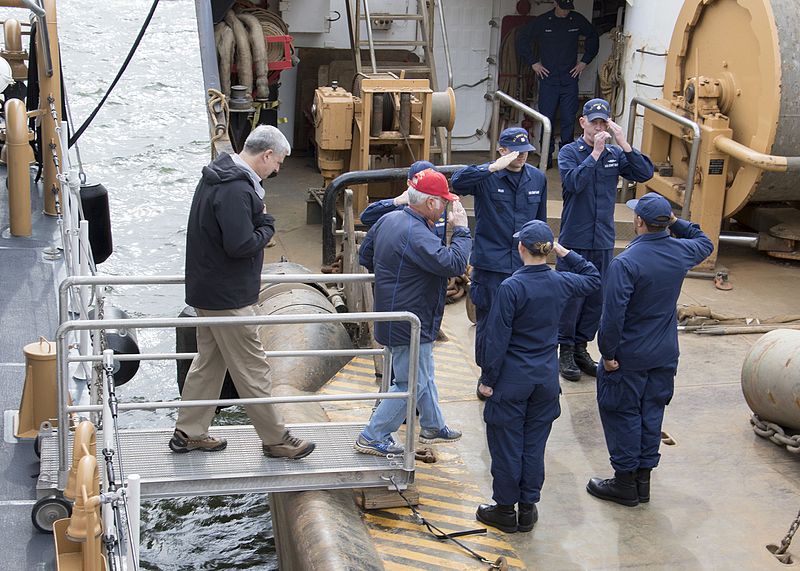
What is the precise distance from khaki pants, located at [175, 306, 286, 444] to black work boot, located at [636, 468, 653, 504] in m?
2.29

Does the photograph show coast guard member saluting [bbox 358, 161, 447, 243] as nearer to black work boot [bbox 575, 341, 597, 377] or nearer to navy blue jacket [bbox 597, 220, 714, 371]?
navy blue jacket [bbox 597, 220, 714, 371]

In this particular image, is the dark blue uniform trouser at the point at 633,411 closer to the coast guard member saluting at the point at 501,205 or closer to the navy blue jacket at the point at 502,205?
the coast guard member saluting at the point at 501,205

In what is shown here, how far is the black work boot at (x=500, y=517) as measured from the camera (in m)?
6.06

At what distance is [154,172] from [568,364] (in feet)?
14.3

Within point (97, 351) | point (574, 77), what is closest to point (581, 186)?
point (97, 351)

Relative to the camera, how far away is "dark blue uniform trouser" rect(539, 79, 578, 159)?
15031 millimetres

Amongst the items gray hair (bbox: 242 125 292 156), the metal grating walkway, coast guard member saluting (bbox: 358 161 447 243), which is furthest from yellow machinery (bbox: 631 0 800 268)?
gray hair (bbox: 242 125 292 156)

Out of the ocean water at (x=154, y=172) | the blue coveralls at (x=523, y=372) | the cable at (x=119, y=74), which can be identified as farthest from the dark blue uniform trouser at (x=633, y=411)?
the cable at (x=119, y=74)

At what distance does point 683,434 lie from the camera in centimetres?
736

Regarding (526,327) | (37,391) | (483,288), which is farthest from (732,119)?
(37,391)

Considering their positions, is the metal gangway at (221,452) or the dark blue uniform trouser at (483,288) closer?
the metal gangway at (221,452)

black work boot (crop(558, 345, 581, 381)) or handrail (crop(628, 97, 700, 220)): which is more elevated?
handrail (crop(628, 97, 700, 220))

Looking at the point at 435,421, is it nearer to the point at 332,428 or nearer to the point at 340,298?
the point at 332,428

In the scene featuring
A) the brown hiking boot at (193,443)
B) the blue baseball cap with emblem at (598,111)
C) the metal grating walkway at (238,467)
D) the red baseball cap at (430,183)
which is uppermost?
the blue baseball cap with emblem at (598,111)
